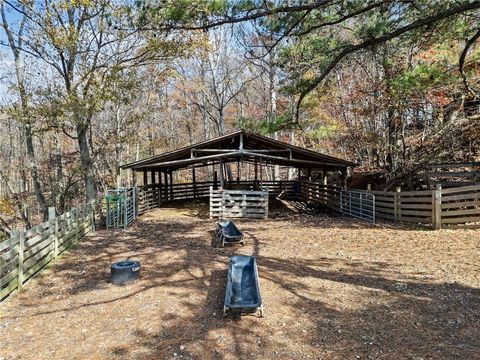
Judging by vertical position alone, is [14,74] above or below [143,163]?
above

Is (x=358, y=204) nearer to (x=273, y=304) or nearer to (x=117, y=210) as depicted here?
(x=117, y=210)

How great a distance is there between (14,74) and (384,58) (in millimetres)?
13218

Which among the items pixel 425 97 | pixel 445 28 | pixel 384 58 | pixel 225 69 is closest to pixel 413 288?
pixel 445 28

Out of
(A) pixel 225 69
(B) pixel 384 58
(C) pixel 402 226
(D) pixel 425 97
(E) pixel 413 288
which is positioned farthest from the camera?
(A) pixel 225 69

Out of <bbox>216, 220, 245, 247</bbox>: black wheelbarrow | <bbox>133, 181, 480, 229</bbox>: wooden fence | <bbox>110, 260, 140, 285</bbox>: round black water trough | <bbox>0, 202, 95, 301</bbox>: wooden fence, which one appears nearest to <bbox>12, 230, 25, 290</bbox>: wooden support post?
<bbox>0, 202, 95, 301</bbox>: wooden fence

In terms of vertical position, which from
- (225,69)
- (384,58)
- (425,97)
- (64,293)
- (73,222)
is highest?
(225,69)

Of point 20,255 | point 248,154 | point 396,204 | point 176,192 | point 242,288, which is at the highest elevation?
point 248,154

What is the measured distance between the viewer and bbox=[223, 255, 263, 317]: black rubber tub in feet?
14.8

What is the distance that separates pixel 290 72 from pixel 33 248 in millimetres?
6357

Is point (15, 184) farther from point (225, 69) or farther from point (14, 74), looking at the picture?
point (225, 69)

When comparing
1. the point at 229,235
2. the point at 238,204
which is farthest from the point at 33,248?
the point at 238,204

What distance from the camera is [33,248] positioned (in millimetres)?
6457

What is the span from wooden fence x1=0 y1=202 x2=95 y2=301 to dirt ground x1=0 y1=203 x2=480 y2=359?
26cm

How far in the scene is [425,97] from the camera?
1218 centimetres
